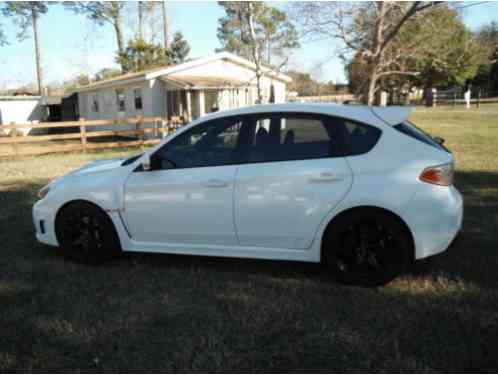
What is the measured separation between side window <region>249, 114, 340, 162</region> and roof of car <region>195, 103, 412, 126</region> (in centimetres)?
9

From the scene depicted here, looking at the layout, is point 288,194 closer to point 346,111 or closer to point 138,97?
point 346,111

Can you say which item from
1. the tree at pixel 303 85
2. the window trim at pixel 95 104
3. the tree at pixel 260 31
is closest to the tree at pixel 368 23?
the tree at pixel 260 31

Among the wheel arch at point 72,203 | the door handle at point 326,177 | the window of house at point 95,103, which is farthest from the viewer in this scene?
the window of house at point 95,103

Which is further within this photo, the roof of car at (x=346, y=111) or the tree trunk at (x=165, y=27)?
the tree trunk at (x=165, y=27)

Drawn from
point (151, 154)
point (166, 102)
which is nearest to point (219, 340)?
point (151, 154)

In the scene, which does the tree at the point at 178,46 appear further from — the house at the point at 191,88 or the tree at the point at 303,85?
the house at the point at 191,88

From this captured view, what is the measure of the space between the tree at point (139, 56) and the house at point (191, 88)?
9509mm

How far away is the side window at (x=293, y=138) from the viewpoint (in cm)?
393

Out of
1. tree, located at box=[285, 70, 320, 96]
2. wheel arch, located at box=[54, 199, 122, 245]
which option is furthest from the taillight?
tree, located at box=[285, 70, 320, 96]

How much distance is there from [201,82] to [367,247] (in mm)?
19466

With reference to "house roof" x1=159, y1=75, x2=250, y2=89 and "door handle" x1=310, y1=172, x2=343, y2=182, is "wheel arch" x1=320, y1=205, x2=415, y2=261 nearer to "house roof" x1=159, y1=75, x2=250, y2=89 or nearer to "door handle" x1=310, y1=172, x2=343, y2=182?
"door handle" x1=310, y1=172, x2=343, y2=182

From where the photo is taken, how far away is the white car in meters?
3.74

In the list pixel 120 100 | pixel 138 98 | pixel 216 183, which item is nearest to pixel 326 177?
pixel 216 183

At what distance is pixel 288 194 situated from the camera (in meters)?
3.90
